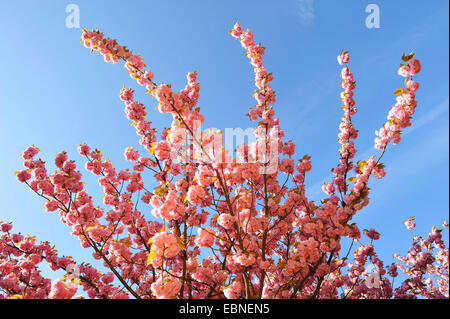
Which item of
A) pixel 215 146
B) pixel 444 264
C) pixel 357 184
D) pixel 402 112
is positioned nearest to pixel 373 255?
pixel 357 184

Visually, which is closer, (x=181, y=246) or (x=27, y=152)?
(x=181, y=246)

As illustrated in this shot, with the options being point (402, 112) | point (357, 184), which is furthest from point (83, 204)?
point (402, 112)

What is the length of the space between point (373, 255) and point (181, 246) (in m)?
4.80

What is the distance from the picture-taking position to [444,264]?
9.23m

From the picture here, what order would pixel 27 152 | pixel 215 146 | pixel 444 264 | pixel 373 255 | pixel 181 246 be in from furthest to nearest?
1. pixel 444 264
2. pixel 373 255
3. pixel 27 152
4. pixel 215 146
5. pixel 181 246

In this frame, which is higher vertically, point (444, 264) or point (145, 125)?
point (145, 125)

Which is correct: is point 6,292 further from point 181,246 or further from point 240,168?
point 240,168

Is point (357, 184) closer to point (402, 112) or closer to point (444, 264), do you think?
point (402, 112)

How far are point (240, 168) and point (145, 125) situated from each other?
2.93m

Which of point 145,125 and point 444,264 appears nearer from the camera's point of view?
point 145,125

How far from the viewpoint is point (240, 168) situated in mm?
4105
